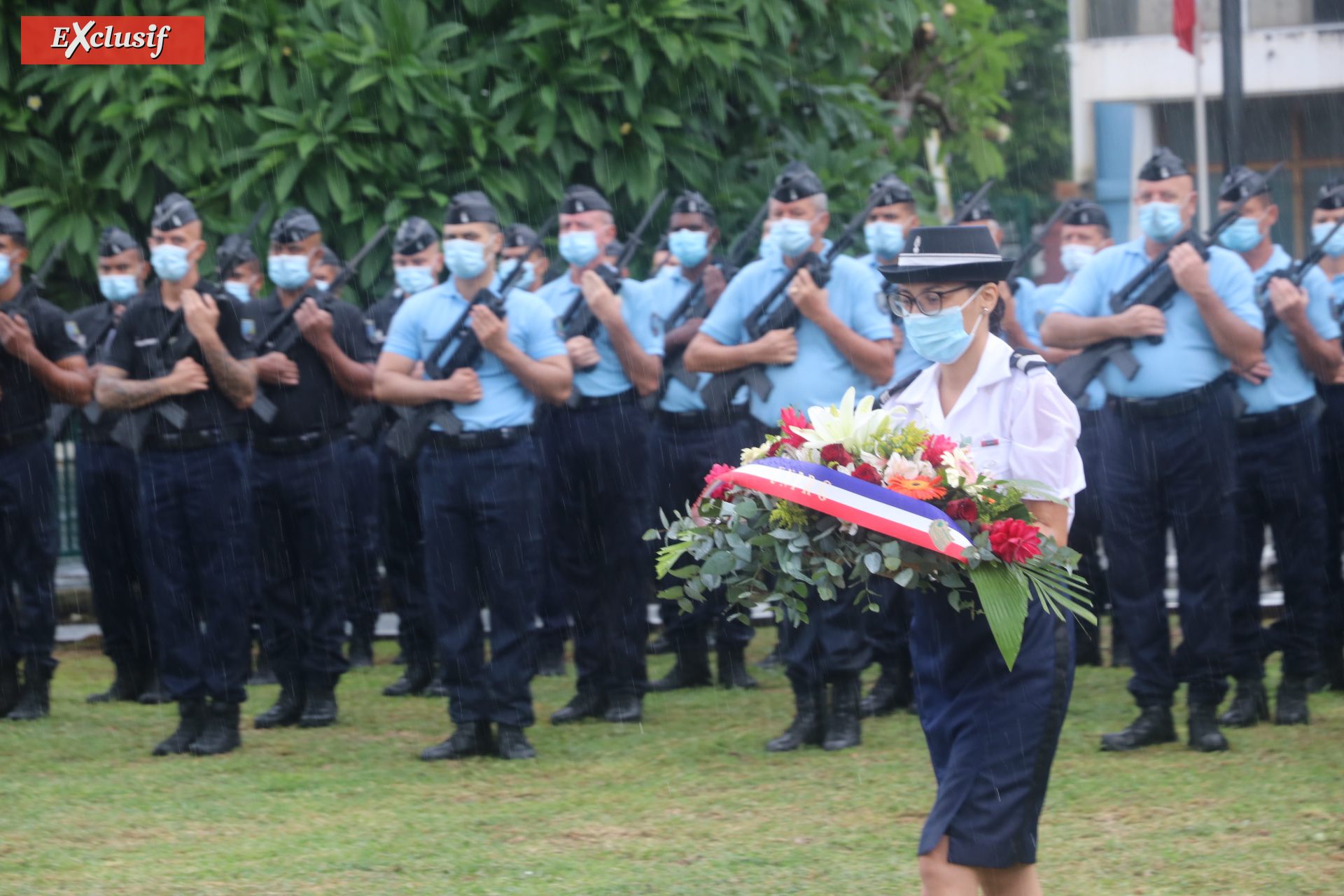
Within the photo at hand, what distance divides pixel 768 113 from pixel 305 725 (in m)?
6.52

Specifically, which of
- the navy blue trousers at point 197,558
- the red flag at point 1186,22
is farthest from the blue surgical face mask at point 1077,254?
the red flag at point 1186,22

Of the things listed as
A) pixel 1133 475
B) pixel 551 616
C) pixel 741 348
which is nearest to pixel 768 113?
pixel 551 616

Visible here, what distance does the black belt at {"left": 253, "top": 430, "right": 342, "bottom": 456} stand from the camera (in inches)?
342

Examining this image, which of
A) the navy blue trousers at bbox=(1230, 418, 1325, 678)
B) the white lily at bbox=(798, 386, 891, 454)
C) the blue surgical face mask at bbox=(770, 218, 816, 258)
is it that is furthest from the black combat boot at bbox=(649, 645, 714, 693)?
the white lily at bbox=(798, 386, 891, 454)

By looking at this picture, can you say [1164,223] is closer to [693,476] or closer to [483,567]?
[693,476]

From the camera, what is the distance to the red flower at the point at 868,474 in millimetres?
4023

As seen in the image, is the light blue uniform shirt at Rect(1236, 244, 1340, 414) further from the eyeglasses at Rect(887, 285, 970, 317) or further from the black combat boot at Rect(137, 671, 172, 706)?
the black combat boot at Rect(137, 671, 172, 706)

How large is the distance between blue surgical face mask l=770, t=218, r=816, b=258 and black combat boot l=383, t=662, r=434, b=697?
3.26 meters

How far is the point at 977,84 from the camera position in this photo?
17.6 meters

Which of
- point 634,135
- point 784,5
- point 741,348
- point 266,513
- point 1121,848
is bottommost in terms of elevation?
point 1121,848

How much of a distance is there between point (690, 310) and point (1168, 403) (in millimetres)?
3413

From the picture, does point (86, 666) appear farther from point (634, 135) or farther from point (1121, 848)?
point (1121, 848)

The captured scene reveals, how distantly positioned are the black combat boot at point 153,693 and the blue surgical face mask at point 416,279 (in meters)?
2.60

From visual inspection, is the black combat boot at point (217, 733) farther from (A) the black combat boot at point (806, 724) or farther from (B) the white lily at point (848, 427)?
(B) the white lily at point (848, 427)
